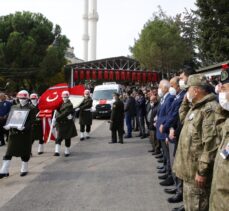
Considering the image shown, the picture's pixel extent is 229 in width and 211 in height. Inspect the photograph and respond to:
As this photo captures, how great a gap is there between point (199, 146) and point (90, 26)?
92852mm

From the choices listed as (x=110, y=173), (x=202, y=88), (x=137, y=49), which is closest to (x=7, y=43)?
(x=137, y=49)

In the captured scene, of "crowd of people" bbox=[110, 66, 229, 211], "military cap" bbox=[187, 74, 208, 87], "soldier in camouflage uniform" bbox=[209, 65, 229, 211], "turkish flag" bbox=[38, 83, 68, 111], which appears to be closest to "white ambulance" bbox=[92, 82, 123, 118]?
"turkish flag" bbox=[38, 83, 68, 111]

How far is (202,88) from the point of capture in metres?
4.32

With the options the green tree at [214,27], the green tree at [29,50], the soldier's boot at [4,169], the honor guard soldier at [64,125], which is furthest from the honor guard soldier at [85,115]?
the green tree at [29,50]

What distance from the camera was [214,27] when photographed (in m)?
28.5

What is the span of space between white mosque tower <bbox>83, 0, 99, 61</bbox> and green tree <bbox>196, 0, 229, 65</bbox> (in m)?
65.7

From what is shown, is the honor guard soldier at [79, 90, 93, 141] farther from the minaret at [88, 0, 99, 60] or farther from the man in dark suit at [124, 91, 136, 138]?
the minaret at [88, 0, 99, 60]

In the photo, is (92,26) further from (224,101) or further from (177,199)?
(224,101)

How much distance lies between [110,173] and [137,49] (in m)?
32.7

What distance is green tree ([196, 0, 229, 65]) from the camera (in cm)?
2756

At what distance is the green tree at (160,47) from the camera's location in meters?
37.8

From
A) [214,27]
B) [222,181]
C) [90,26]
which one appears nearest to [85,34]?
[90,26]

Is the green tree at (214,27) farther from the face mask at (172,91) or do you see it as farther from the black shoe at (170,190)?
the black shoe at (170,190)

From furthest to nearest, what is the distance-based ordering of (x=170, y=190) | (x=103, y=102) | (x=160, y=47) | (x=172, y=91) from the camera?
(x=160, y=47), (x=103, y=102), (x=172, y=91), (x=170, y=190)
